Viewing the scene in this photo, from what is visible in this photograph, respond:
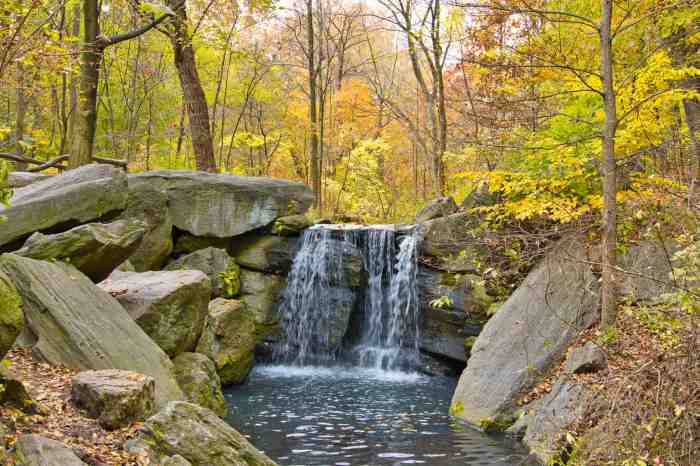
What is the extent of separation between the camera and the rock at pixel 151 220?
41.1ft

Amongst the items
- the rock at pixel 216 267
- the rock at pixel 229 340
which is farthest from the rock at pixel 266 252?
the rock at pixel 229 340

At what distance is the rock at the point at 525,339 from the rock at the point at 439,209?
341 centimetres

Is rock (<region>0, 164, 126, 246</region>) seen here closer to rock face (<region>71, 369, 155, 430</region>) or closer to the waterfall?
rock face (<region>71, 369, 155, 430</region>)

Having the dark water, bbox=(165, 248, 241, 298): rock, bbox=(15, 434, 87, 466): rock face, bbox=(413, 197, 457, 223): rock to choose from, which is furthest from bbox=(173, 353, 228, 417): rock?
bbox=(413, 197, 457, 223): rock

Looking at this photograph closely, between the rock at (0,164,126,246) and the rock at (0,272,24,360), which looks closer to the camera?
the rock at (0,272,24,360)

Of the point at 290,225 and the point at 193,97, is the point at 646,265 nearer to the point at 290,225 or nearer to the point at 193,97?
the point at 290,225

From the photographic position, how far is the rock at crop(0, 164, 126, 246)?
821cm

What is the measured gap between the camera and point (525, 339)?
337 inches

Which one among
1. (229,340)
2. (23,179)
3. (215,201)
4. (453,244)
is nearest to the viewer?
(229,340)

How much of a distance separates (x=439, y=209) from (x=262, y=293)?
417 cm

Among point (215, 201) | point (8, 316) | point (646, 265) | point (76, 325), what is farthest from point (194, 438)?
point (215, 201)

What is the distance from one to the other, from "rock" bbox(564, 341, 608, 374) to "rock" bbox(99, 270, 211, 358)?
5007mm

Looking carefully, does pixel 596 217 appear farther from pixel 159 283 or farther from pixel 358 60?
pixel 358 60

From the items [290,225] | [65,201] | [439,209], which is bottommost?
[290,225]
